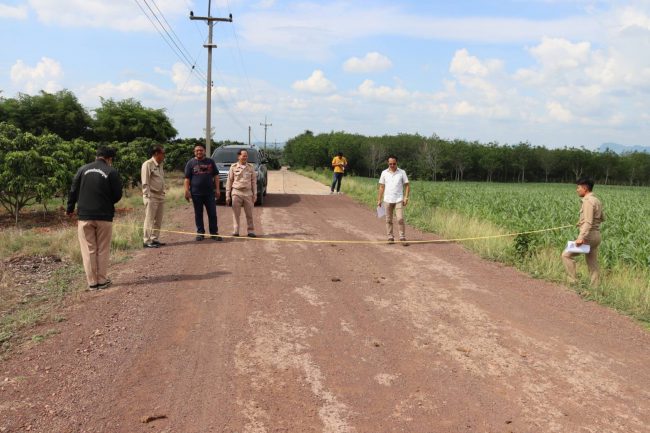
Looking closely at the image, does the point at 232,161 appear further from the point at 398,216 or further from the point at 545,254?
the point at 545,254

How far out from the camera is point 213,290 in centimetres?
679

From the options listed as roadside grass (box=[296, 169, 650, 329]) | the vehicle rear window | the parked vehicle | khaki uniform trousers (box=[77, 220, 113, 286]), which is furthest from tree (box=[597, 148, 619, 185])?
khaki uniform trousers (box=[77, 220, 113, 286])

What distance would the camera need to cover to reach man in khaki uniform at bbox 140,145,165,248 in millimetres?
9594

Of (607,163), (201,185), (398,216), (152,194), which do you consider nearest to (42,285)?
(152,194)

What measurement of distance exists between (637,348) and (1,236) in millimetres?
11710

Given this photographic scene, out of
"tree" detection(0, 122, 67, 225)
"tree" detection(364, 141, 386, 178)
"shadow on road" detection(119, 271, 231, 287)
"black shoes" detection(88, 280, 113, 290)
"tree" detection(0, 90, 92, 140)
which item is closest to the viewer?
"black shoes" detection(88, 280, 113, 290)

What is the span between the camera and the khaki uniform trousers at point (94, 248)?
6766mm

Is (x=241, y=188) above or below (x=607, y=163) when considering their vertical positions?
below

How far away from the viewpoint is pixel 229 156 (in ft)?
60.3

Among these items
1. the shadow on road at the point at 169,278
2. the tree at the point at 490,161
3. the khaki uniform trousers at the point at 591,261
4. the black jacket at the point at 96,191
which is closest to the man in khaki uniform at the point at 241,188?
the shadow on road at the point at 169,278

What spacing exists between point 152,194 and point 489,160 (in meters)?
73.9

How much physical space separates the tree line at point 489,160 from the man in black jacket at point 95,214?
234ft

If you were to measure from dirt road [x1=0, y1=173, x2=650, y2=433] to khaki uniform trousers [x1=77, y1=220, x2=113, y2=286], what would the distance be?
308 mm

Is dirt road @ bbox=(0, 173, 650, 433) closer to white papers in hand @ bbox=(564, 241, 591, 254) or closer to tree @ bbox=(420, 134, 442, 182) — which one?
white papers in hand @ bbox=(564, 241, 591, 254)
